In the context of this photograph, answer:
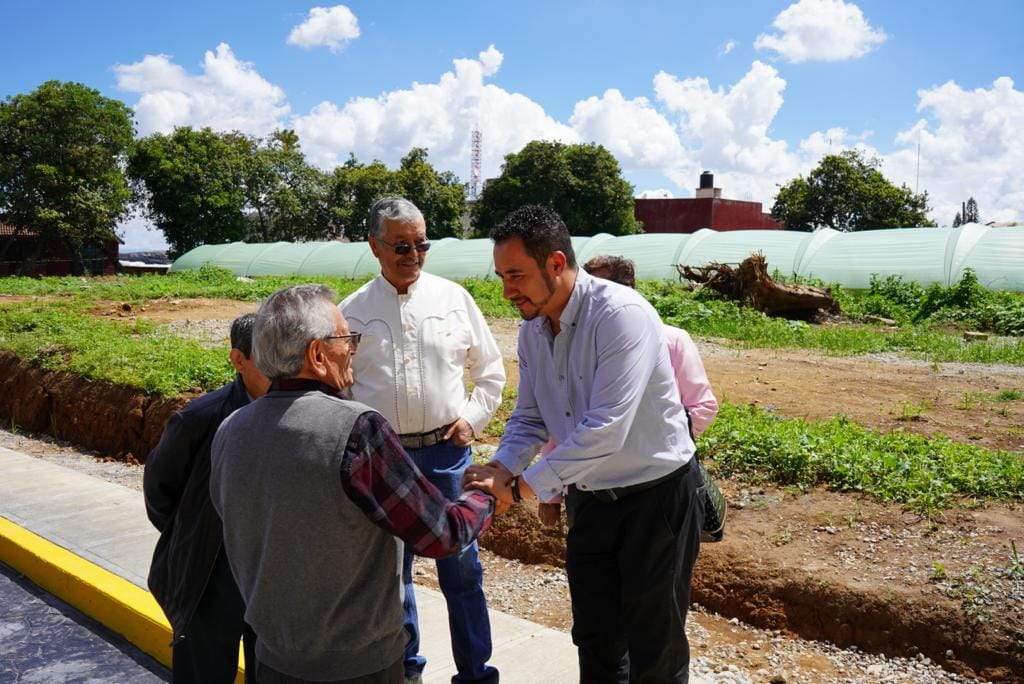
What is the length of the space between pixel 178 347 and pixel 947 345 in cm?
1093

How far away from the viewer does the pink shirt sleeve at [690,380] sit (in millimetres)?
3598

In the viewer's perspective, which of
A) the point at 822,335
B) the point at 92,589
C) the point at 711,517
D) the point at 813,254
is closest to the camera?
the point at 711,517

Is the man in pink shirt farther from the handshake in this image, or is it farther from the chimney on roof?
the chimney on roof

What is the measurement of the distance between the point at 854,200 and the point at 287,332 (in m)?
44.9

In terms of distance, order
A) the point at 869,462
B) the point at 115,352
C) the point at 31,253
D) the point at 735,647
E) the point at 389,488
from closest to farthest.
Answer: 1. the point at 389,488
2. the point at 735,647
3. the point at 869,462
4. the point at 115,352
5. the point at 31,253

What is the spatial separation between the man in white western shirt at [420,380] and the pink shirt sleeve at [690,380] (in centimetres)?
87

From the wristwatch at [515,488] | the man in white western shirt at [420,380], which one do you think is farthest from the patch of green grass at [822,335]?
the wristwatch at [515,488]

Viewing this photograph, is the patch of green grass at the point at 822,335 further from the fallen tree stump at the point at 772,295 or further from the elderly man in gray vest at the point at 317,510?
the elderly man in gray vest at the point at 317,510

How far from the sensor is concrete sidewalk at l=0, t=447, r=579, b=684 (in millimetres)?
3980

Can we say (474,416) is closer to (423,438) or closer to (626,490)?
(423,438)

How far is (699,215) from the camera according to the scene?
153ft

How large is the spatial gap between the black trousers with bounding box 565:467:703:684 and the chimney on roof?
49.4 meters

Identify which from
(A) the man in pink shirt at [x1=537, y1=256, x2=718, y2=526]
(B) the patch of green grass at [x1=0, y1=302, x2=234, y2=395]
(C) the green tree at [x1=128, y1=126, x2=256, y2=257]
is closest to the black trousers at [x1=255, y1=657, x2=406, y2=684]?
(A) the man in pink shirt at [x1=537, y1=256, x2=718, y2=526]

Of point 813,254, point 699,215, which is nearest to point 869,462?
point 813,254
